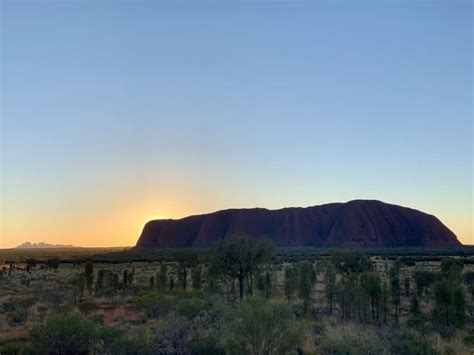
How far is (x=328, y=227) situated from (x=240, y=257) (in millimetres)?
Answer: 108007

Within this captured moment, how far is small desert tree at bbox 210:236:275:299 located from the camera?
2959cm

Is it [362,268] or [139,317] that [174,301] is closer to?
[139,317]

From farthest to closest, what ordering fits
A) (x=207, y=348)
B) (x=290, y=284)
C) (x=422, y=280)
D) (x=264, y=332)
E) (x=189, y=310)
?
(x=290, y=284)
(x=422, y=280)
(x=189, y=310)
(x=207, y=348)
(x=264, y=332)

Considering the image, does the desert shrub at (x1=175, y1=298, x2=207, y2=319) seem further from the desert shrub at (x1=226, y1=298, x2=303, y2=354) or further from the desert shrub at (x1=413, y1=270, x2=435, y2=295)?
the desert shrub at (x1=413, y1=270, x2=435, y2=295)

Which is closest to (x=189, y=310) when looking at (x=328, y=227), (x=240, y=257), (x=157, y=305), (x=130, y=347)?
(x=157, y=305)

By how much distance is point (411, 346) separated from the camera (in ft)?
43.0

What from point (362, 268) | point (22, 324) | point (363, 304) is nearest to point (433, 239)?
point (362, 268)

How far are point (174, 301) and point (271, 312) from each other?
31.3 feet

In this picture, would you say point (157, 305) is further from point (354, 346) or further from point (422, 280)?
point (422, 280)

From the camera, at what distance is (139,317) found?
23.5 metres

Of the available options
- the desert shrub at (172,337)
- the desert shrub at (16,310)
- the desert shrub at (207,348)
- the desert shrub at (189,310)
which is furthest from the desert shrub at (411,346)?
the desert shrub at (16,310)

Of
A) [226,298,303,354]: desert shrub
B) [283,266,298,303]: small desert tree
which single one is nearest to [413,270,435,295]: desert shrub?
[283,266,298,303]: small desert tree

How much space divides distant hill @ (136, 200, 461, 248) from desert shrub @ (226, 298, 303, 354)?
110538 mm

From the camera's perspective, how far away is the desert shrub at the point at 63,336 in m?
13.6
